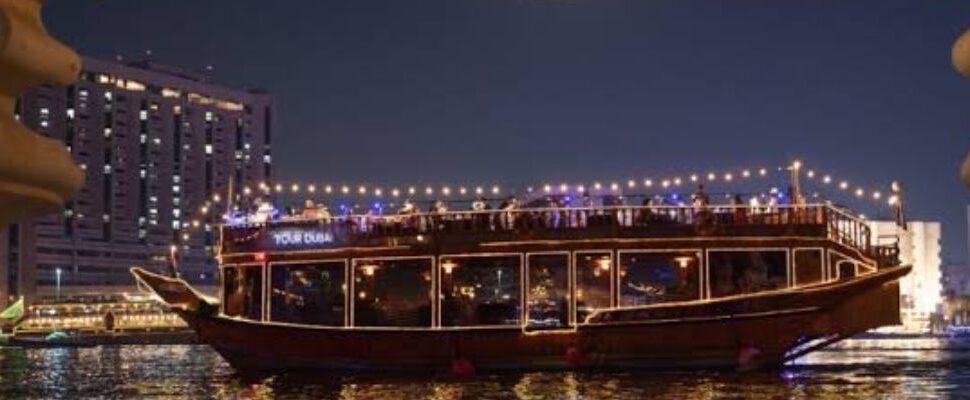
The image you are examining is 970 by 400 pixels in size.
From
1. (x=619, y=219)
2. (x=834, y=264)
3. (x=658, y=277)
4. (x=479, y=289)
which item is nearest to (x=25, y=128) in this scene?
(x=619, y=219)

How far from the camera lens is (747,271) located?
33.9 meters

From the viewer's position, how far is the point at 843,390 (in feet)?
95.9

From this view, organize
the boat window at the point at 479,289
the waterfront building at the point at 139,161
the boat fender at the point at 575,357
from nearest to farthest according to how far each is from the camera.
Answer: the boat fender at the point at 575,357, the boat window at the point at 479,289, the waterfront building at the point at 139,161

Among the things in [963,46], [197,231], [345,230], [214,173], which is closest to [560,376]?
[345,230]

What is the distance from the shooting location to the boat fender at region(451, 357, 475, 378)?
1302 inches

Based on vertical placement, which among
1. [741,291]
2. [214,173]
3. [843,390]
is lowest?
[843,390]

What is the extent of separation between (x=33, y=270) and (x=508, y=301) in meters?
120

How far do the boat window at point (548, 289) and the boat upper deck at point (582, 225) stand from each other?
0.63 meters

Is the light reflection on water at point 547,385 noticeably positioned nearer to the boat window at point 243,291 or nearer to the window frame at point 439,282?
the window frame at point 439,282

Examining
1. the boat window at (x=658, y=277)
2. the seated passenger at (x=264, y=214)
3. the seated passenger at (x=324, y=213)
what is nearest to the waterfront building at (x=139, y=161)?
the seated passenger at (x=264, y=214)

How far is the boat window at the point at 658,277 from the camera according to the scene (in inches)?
Answer: 1335

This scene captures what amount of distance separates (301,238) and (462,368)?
5.88 metres

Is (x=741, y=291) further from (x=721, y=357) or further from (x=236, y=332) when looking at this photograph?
(x=236, y=332)

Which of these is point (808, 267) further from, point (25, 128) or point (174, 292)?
point (25, 128)
